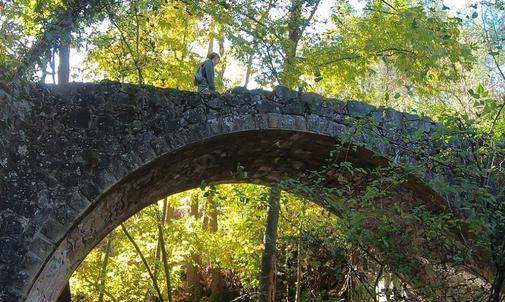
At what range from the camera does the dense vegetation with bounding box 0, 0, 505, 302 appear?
3.66 metres

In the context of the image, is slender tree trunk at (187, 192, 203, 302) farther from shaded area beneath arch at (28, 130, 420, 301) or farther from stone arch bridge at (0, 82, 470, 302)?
stone arch bridge at (0, 82, 470, 302)

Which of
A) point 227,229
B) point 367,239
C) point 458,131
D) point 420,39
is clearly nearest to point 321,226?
point 367,239

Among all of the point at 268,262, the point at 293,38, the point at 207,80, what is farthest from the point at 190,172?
the point at 293,38

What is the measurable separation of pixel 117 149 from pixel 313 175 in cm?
179

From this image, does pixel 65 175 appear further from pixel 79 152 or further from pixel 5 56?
pixel 5 56

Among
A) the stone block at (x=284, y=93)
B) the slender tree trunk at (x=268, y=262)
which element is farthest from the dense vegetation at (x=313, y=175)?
the stone block at (x=284, y=93)

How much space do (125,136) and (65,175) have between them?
25.0 inches

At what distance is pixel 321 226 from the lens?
399 cm

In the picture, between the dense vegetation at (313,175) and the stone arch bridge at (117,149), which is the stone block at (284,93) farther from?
the dense vegetation at (313,175)

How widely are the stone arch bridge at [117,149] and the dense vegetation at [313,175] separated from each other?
1.10 ft

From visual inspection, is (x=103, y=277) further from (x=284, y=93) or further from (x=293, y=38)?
(x=284, y=93)

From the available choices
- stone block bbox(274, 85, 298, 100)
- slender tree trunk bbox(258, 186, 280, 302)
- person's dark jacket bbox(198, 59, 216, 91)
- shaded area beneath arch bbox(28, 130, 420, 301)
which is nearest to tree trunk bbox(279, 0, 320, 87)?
stone block bbox(274, 85, 298, 100)

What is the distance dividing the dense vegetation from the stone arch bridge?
0.34 metres

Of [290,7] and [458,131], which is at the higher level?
[290,7]
